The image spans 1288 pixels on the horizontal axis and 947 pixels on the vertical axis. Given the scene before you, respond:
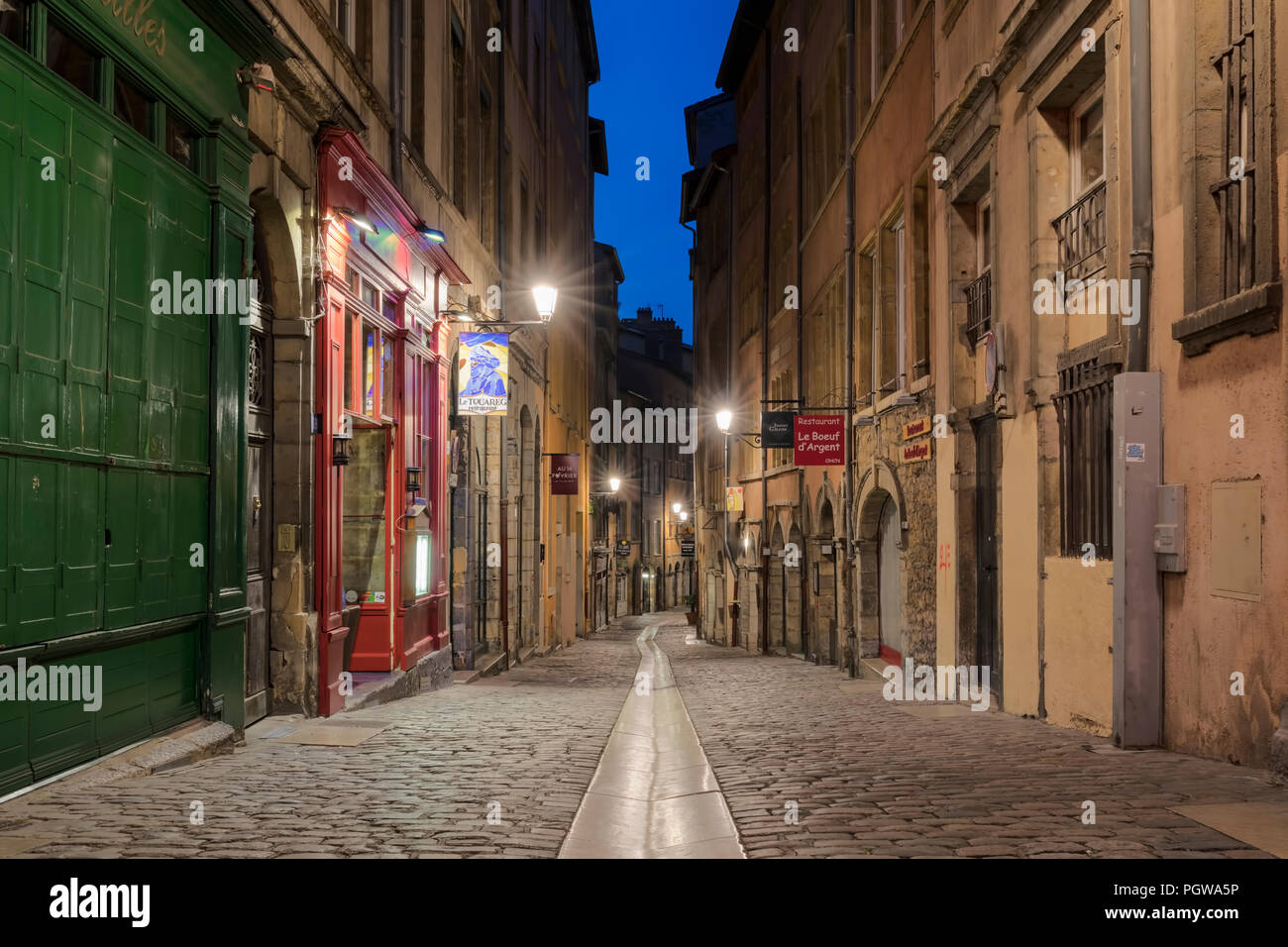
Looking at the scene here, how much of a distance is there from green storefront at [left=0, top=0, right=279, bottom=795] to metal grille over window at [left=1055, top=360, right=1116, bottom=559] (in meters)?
6.22

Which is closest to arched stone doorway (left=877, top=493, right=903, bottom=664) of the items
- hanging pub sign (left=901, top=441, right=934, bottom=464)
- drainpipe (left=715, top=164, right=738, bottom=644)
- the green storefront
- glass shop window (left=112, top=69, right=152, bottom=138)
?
hanging pub sign (left=901, top=441, right=934, bottom=464)

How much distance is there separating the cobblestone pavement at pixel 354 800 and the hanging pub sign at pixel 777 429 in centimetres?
1050

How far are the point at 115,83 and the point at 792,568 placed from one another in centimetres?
2066

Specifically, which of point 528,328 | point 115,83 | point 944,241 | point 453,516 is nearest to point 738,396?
point 528,328

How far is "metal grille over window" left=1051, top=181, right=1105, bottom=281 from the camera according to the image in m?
9.19

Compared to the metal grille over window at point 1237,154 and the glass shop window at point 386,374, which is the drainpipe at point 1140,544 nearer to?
the metal grille over window at point 1237,154

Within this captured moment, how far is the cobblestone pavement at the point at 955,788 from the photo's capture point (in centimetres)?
493

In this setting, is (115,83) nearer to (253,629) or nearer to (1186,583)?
(253,629)

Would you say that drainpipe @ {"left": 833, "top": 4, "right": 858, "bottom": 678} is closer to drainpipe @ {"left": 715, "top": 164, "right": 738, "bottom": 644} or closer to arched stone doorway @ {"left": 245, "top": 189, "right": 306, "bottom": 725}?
arched stone doorway @ {"left": 245, "top": 189, "right": 306, "bottom": 725}

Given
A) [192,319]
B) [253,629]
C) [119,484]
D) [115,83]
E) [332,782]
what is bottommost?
[332,782]

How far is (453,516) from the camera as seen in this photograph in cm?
1666

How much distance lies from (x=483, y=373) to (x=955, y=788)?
33.7 ft

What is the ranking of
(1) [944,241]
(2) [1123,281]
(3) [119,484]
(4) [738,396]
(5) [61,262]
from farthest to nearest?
1. (4) [738,396]
2. (1) [944,241]
3. (2) [1123,281]
4. (3) [119,484]
5. (5) [61,262]

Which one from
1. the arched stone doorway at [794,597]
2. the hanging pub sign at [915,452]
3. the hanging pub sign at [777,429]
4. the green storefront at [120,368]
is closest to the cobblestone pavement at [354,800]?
the green storefront at [120,368]
